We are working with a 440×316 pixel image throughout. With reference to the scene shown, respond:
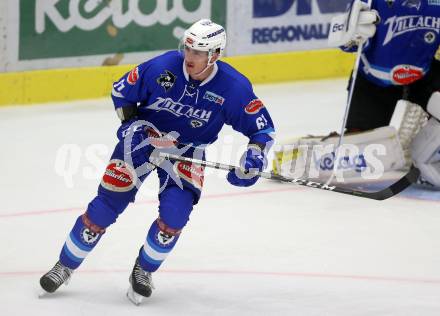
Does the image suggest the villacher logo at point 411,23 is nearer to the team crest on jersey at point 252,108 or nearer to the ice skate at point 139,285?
the team crest on jersey at point 252,108

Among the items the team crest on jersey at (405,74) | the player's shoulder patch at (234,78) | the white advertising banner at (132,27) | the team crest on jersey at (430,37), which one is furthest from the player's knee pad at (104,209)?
the white advertising banner at (132,27)

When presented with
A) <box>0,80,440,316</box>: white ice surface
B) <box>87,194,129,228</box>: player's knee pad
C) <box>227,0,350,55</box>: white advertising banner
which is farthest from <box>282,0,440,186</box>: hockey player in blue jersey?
<box>227,0,350,55</box>: white advertising banner

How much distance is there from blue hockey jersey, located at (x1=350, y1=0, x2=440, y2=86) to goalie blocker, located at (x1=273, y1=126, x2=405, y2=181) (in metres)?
0.35

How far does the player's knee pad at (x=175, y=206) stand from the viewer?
4121 mm

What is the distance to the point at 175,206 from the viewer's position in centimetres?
413

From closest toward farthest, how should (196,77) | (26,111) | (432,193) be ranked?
(196,77) → (432,193) → (26,111)

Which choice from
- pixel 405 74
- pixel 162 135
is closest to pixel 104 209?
pixel 162 135

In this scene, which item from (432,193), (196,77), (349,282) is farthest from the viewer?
(432,193)

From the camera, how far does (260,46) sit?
841 cm

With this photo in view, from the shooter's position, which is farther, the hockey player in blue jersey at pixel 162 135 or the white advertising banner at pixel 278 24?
the white advertising banner at pixel 278 24

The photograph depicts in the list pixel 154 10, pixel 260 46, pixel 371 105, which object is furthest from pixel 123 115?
pixel 260 46

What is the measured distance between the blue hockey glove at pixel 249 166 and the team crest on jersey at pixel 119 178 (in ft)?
1.20

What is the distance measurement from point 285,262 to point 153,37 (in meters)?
3.39

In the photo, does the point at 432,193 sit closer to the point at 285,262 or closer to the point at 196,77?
the point at 285,262
